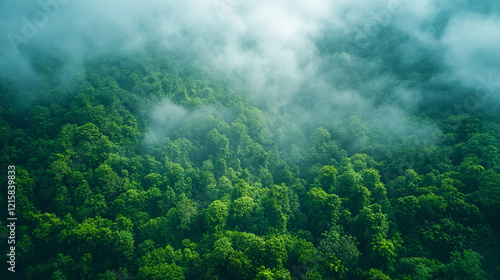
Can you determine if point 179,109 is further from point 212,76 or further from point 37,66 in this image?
point 37,66

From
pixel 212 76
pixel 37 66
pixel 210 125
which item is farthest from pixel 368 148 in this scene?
pixel 37 66

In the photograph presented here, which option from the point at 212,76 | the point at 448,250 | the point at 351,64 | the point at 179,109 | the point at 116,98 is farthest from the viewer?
the point at 351,64

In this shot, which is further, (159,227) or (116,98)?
(116,98)

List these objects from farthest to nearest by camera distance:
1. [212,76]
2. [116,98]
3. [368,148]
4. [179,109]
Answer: [212,76] → [179,109] → [116,98] → [368,148]

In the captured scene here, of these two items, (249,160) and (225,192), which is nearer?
(225,192)
